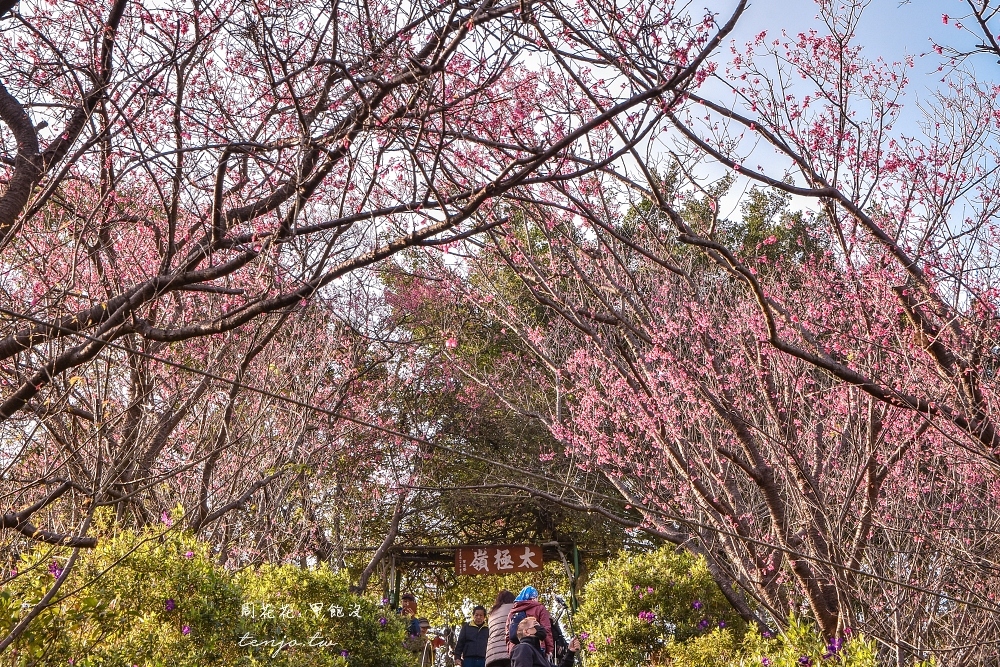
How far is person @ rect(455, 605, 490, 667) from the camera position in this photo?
360 inches

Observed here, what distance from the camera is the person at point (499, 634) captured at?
809 centimetres

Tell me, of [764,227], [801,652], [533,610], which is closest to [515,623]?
[533,610]

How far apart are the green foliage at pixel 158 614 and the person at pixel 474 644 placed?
7.67 ft

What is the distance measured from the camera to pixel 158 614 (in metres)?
5.25

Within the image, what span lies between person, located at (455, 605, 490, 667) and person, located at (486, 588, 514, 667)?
0.90m

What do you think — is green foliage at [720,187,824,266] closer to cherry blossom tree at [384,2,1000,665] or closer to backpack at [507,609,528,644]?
cherry blossom tree at [384,2,1000,665]

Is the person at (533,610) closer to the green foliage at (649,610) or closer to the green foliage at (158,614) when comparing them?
the green foliage at (158,614)

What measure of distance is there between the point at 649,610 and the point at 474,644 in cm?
188

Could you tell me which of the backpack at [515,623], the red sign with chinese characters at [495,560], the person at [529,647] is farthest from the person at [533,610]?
the red sign with chinese characters at [495,560]

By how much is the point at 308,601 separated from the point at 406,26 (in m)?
4.89

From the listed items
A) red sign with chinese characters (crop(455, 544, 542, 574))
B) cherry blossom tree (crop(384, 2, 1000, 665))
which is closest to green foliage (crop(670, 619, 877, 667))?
cherry blossom tree (crop(384, 2, 1000, 665))

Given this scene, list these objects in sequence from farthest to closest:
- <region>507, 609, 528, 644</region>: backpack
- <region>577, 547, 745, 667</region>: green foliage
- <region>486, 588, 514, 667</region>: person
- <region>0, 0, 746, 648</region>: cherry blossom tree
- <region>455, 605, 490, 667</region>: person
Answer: <region>455, 605, 490, 667</region>: person, <region>577, 547, 745, 667</region>: green foliage, <region>486, 588, 514, 667</region>: person, <region>507, 609, 528, 644</region>: backpack, <region>0, 0, 746, 648</region>: cherry blossom tree

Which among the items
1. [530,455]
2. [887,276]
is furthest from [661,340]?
[530,455]

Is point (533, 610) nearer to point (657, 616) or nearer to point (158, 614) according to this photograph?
point (657, 616)
